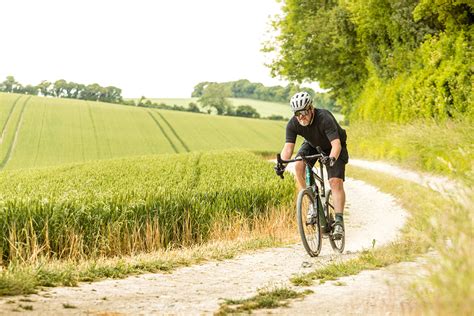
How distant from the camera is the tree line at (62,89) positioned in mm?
95188

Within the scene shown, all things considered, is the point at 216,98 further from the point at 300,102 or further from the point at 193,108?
the point at 300,102

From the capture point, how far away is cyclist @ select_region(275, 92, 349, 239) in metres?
8.70

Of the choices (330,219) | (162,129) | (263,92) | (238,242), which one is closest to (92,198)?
(238,242)

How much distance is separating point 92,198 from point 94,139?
52403 mm

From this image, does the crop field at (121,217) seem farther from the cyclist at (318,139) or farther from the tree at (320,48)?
the tree at (320,48)

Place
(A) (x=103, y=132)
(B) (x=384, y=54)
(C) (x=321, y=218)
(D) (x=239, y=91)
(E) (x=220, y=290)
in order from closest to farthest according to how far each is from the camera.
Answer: (E) (x=220, y=290)
(C) (x=321, y=218)
(B) (x=384, y=54)
(A) (x=103, y=132)
(D) (x=239, y=91)

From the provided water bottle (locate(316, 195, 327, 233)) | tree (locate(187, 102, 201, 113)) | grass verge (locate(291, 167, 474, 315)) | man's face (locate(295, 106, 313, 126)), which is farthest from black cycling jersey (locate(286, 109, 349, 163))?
tree (locate(187, 102, 201, 113))

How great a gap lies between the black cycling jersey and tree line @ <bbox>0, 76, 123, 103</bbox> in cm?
8950

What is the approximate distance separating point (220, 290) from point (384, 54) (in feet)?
90.4

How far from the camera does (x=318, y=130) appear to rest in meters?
9.06

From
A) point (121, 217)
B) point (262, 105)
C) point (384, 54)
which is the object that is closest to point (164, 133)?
point (262, 105)

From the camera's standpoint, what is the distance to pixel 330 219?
9766 mm

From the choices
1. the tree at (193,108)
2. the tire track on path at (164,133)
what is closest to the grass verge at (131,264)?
the tire track on path at (164,133)

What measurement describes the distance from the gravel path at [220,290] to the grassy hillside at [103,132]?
148ft
